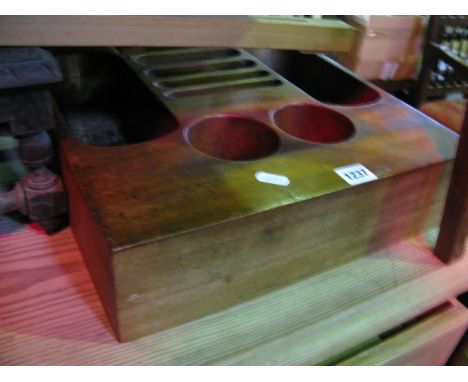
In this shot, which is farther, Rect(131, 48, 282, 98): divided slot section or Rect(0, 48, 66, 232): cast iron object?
Rect(131, 48, 282, 98): divided slot section

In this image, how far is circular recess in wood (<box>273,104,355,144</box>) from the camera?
3.26ft

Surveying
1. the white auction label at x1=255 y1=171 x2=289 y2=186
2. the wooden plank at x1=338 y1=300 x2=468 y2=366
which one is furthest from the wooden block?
the wooden plank at x1=338 y1=300 x2=468 y2=366

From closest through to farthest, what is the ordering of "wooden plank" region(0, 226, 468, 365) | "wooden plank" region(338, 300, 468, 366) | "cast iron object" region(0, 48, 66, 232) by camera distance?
1. "cast iron object" region(0, 48, 66, 232)
2. "wooden plank" region(0, 226, 468, 365)
3. "wooden plank" region(338, 300, 468, 366)

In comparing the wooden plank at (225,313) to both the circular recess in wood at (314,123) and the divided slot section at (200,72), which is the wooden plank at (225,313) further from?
the divided slot section at (200,72)

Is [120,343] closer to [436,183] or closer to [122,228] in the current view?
[122,228]

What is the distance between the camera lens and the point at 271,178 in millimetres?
776

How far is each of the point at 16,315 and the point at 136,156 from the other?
0.32 metres

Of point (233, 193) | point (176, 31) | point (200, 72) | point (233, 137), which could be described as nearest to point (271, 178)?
point (233, 193)

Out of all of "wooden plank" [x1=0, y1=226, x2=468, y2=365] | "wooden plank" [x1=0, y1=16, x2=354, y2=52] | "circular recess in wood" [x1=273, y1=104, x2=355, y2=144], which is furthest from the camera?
"circular recess in wood" [x1=273, y1=104, x2=355, y2=144]

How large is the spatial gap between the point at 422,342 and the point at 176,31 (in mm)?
704

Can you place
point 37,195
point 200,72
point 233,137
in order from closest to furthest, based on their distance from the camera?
point 37,195
point 233,137
point 200,72

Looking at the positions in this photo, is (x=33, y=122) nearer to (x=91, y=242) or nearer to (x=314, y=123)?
(x=91, y=242)

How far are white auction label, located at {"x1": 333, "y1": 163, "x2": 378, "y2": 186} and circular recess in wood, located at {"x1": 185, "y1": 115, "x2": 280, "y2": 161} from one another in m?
→ 0.15

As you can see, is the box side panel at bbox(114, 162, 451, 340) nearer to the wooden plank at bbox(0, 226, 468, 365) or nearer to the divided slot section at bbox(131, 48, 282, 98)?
the wooden plank at bbox(0, 226, 468, 365)
